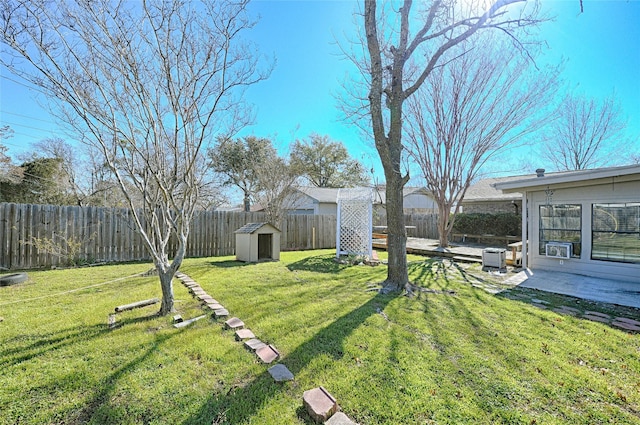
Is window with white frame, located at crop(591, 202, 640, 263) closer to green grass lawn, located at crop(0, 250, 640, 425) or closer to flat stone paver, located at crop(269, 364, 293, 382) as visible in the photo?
green grass lawn, located at crop(0, 250, 640, 425)

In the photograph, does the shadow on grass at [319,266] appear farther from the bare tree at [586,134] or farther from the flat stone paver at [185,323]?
the bare tree at [586,134]

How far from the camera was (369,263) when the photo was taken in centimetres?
759

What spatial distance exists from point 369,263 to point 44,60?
7.03 meters

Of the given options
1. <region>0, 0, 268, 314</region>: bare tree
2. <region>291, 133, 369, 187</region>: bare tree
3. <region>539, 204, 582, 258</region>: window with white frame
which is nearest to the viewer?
<region>0, 0, 268, 314</region>: bare tree

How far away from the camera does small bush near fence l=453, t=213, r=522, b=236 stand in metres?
12.6

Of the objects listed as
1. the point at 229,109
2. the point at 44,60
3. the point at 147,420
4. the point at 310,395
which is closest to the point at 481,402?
the point at 310,395

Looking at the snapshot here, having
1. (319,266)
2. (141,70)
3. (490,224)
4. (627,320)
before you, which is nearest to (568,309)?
(627,320)

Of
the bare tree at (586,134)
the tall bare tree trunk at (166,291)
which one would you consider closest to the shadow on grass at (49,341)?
the tall bare tree trunk at (166,291)

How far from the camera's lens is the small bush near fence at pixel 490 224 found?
12.6 meters

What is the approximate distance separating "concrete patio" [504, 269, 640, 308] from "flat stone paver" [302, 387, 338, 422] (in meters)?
5.09

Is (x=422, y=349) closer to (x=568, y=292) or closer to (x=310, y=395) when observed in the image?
(x=310, y=395)

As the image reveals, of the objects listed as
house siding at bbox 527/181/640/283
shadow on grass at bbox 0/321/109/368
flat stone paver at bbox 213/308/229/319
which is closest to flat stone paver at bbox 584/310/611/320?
house siding at bbox 527/181/640/283

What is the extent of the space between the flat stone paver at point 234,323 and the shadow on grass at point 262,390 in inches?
32.5

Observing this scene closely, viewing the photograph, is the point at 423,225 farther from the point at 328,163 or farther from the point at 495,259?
the point at 328,163
